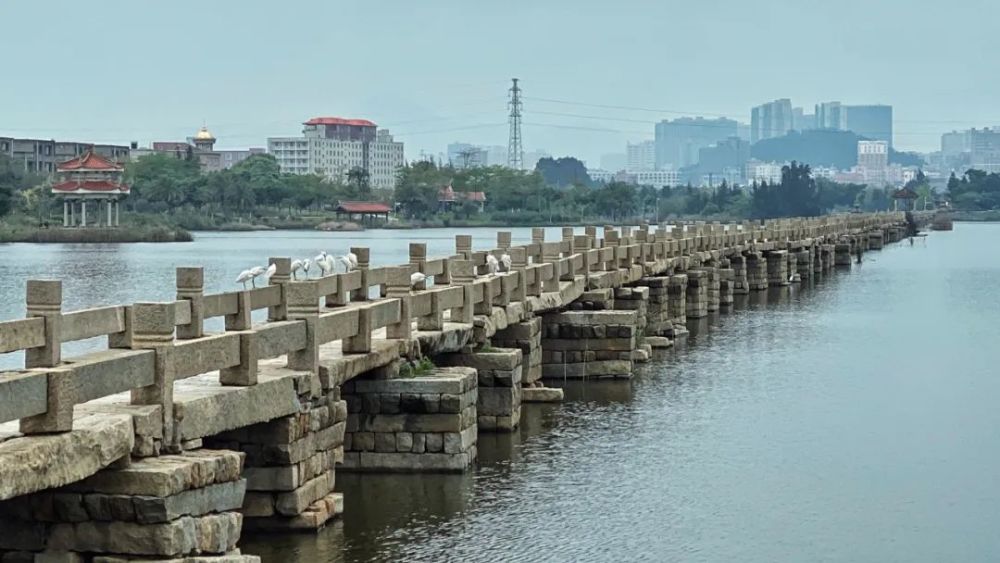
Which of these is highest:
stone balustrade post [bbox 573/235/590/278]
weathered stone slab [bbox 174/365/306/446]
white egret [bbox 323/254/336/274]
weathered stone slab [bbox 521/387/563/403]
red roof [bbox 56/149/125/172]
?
red roof [bbox 56/149/125/172]

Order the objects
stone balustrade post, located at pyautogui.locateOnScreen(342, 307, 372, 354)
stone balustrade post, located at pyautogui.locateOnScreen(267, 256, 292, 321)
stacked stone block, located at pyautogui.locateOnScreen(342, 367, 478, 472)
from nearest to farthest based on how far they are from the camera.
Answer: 1. stone balustrade post, located at pyautogui.locateOnScreen(267, 256, 292, 321)
2. stone balustrade post, located at pyautogui.locateOnScreen(342, 307, 372, 354)
3. stacked stone block, located at pyautogui.locateOnScreen(342, 367, 478, 472)

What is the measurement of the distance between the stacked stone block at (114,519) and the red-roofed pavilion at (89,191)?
392 feet

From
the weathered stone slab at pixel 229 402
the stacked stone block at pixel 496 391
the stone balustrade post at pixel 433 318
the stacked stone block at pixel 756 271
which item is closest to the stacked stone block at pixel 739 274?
the stacked stone block at pixel 756 271

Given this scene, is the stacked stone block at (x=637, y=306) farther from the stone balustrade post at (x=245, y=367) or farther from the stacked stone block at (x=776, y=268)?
the stacked stone block at (x=776, y=268)

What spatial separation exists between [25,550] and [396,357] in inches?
315

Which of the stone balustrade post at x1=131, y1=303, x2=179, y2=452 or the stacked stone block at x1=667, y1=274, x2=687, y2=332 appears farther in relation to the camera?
the stacked stone block at x1=667, y1=274, x2=687, y2=332

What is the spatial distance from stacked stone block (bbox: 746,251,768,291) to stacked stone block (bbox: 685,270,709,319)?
51.7ft

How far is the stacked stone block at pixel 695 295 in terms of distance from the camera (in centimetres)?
5009

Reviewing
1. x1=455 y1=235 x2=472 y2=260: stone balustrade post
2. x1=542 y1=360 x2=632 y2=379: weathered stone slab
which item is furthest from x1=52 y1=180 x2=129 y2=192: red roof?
x1=455 y1=235 x2=472 y2=260: stone balustrade post

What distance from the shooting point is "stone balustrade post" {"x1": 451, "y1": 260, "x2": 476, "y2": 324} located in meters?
24.9

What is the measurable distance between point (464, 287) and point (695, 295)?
26.4 m

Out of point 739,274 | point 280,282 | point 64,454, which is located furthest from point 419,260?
point 739,274

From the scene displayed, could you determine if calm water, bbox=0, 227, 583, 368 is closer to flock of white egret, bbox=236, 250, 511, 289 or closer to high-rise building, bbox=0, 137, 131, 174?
flock of white egret, bbox=236, 250, 511, 289

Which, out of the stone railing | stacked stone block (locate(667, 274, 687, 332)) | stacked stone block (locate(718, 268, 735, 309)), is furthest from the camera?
stacked stone block (locate(718, 268, 735, 309))
